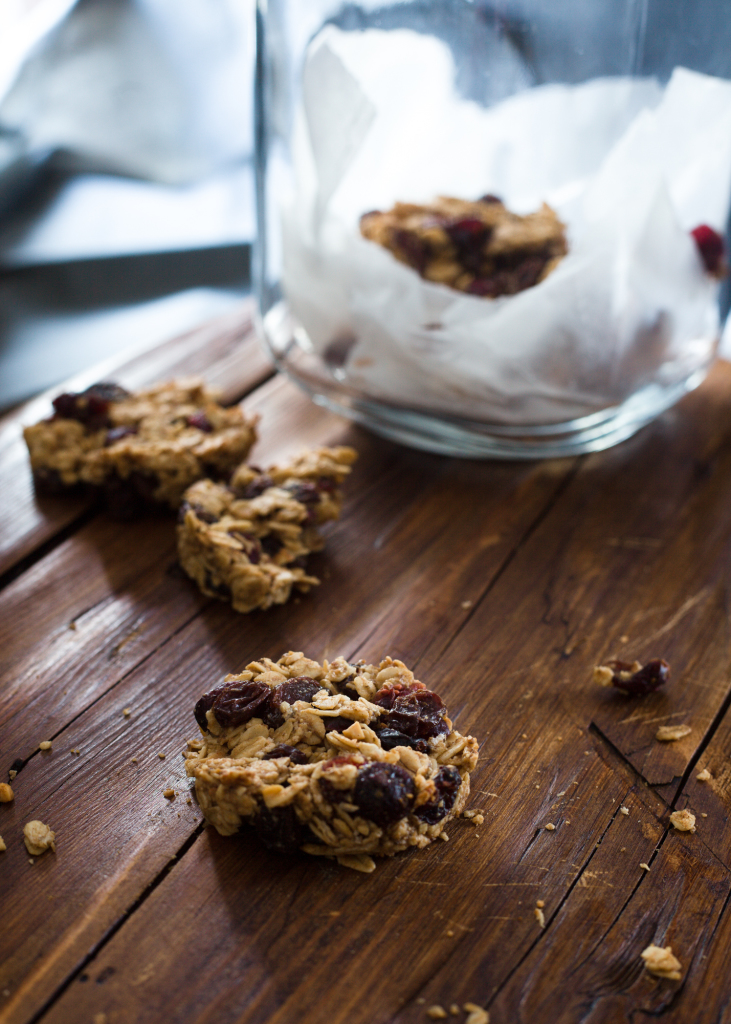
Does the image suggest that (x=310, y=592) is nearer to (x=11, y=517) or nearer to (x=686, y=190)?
(x=11, y=517)

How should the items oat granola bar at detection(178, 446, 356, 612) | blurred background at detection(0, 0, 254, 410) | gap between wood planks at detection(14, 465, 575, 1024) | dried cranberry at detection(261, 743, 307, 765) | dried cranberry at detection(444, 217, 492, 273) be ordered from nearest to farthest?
gap between wood planks at detection(14, 465, 575, 1024)
dried cranberry at detection(261, 743, 307, 765)
oat granola bar at detection(178, 446, 356, 612)
dried cranberry at detection(444, 217, 492, 273)
blurred background at detection(0, 0, 254, 410)

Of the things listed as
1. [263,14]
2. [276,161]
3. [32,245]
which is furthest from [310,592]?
[32,245]

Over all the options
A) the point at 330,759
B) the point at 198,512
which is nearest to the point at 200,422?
the point at 198,512

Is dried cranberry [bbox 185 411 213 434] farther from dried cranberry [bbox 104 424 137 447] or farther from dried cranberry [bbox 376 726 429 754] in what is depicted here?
dried cranberry [bbox 376 726 429 754]

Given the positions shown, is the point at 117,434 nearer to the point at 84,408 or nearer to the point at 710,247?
the point at 84,408

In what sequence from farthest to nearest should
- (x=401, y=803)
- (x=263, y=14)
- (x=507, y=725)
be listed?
(x=263, y=14) < (x=507, y=725) < (x=401, y=803)

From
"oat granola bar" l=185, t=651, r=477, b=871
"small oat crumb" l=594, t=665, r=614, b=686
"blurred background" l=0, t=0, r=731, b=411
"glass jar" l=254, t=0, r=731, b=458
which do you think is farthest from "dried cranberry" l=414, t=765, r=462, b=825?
"blurred background" l=0, t=0, r=731, b=411
